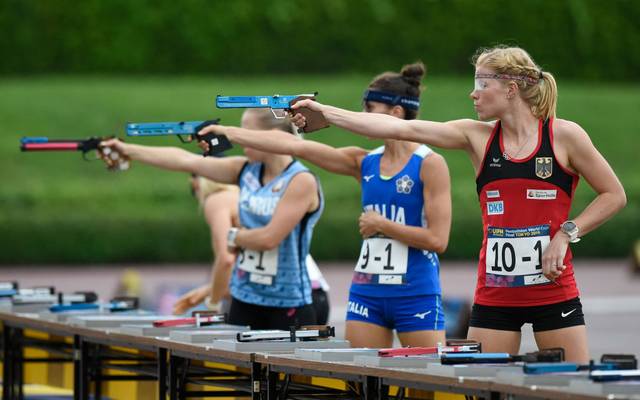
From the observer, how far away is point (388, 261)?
7.69 meters

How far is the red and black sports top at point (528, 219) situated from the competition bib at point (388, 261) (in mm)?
1283

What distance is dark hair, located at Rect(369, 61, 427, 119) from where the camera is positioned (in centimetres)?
776

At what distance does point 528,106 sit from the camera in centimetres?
648

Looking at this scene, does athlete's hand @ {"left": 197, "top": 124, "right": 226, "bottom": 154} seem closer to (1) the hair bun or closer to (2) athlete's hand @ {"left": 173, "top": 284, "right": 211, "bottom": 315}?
(1) the hair bun

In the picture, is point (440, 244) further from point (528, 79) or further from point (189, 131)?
point (189, 131)

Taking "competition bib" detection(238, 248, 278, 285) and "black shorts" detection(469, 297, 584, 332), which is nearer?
"black shorts" detection(469, 297, 584, 332)

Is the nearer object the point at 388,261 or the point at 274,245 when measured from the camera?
the point at 388,261

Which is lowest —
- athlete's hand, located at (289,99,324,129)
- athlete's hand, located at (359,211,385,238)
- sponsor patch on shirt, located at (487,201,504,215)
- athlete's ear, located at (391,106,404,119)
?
sponsor patch on shirt, located at (487,201,504,215)

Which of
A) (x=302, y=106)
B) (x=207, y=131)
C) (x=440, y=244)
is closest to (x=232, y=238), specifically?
(x=207, y=131)

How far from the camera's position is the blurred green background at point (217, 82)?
1235 inches

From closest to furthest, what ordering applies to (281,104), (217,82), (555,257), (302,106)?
(555,257)
(302,106)
(281,104)
(217,82)

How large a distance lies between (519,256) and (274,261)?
2.48 metres

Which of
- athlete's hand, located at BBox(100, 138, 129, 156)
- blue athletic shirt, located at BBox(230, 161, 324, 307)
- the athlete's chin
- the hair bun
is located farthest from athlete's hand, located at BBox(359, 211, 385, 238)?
athlete's hand, located at BBox(100, 138, 129, 156)

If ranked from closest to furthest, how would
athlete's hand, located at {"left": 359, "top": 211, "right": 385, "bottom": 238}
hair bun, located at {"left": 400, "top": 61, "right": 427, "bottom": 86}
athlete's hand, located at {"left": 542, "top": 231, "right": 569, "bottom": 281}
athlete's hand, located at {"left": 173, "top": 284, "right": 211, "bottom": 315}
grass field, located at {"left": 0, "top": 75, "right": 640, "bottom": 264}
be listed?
1. athlete's hand, located at {"left": 542, "top": 231, "right": 569, "bottom": 281}
2. athlete's hand, located at {"left": 359, "top": 211, "right": 385, "bottom": 238}
3. hair bun, located at {"left": 400, "top": 61, "right": 427, "bottom": 86}
4. athlete's hand, located at {"left": 173, "top": 284, "right": 211, "bottom": 315}
5. grass field, located at {"left": 0, "top": 75, "right": 640, "bottom": 264}
